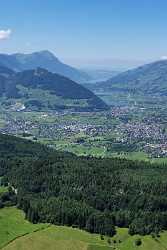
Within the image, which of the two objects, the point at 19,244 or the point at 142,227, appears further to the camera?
the point at 142,227

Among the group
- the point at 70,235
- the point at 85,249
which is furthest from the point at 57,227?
the point at 85,249

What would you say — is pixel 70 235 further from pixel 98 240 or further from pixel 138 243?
pixel 138 243

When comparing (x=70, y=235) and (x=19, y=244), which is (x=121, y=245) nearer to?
(x=70, y=235)

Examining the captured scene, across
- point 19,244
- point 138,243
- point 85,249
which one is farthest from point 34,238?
point 138,243

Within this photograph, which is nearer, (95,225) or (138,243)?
(138,243)

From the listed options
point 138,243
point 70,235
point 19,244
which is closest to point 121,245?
point 138,243
